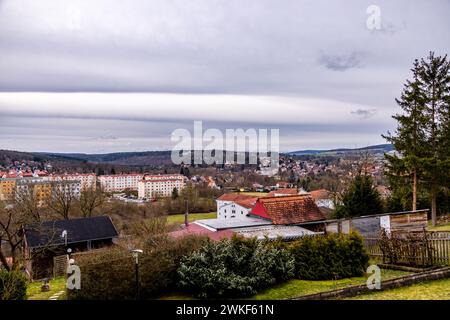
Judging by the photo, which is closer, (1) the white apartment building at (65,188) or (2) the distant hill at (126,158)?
(1) the white apartment building at (65,188)

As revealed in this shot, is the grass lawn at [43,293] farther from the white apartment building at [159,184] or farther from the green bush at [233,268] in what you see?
the white apartment building at [159,184]

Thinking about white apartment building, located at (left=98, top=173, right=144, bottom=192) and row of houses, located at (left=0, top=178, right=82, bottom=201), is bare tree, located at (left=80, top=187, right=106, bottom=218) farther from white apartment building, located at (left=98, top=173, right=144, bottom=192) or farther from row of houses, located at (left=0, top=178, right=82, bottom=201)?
white apartment building, located at (left=98, top=173, right=144, bottom=192)

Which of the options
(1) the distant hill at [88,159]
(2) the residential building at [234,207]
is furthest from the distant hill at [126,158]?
(2) the residential building at [234,207]

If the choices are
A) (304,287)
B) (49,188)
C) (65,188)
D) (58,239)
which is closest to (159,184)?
(49,188)

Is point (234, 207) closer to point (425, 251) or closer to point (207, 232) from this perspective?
point (207, 232)

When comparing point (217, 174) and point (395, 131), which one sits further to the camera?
point (217, 174)

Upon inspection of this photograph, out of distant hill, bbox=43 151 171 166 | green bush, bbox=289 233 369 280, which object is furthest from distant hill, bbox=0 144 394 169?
green bush, bbox=289 233 369 280

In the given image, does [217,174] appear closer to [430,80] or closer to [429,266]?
[430,80]
